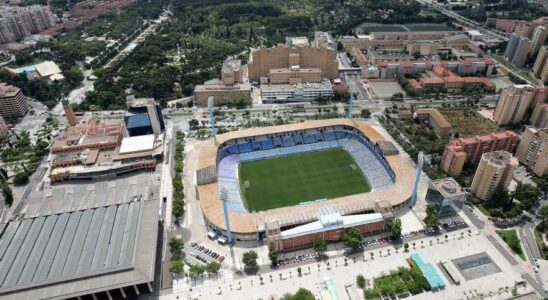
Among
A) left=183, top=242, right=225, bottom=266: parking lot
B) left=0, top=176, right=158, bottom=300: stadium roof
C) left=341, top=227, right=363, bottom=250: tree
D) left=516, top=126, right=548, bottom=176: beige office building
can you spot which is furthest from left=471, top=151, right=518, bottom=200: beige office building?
left=0, top=176, right=158, bottom=300: stadium roof

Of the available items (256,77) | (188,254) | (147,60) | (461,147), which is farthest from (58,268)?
(147,60)

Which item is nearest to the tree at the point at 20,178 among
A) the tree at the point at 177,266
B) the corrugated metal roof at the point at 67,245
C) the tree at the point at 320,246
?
the corrugated metal roof at the point at 67,245

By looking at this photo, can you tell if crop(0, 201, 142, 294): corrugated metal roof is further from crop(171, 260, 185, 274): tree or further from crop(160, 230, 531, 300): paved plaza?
crop(160, 230, 531, 300): paved plaza

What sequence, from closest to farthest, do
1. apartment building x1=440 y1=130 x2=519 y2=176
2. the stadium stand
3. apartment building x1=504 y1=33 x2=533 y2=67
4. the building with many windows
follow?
apartment building x1=440 y1=130 x2=519 y2=176 < the stadium stand < the building with many windows < apartment building x1=504 y1=33 x2=533 y2=67

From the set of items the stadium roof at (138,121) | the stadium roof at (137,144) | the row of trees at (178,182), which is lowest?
the row of trees at (178,182)

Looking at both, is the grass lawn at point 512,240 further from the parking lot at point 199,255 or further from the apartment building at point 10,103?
the apartment building at point 10,103

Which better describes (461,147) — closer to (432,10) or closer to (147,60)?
(147,60)
